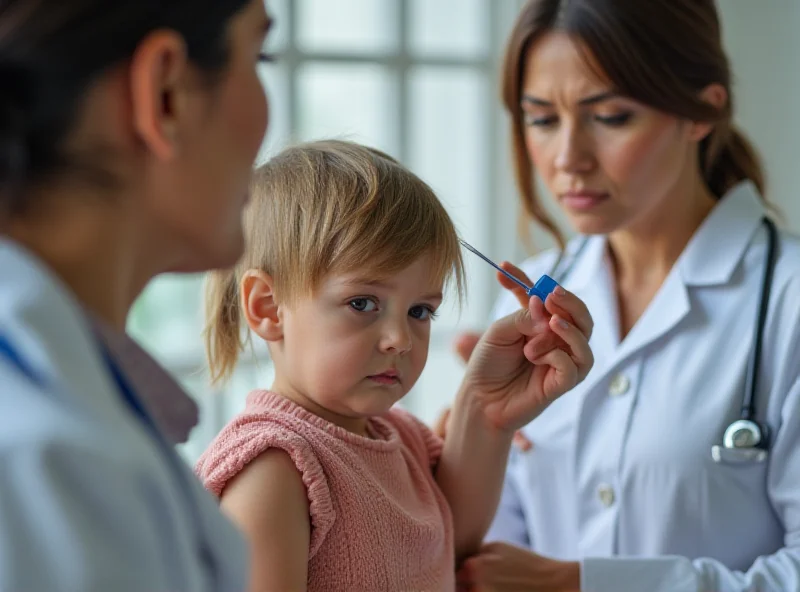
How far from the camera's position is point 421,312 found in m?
1.19

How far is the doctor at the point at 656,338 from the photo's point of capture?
149 cm

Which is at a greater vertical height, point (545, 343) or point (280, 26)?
point (280, 26)

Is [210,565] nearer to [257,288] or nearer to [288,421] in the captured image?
[288,421]

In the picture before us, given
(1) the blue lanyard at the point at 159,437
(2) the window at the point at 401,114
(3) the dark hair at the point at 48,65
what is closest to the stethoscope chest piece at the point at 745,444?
(1) the blue lanyard at the point at 159,437

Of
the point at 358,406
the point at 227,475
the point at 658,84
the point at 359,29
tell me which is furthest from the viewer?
the point at 359,29

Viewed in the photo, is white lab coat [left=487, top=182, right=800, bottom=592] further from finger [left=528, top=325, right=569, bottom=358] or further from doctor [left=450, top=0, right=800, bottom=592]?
finger [left=528, top=325, right=569, bottom=358]

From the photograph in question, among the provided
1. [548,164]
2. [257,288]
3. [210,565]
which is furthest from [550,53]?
[210,565]

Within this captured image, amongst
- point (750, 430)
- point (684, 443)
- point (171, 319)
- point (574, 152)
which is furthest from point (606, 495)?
Answer: point (171, 319)

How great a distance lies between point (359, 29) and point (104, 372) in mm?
2578

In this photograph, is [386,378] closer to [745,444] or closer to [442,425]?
[442,425]

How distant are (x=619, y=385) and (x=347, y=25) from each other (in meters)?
1.77

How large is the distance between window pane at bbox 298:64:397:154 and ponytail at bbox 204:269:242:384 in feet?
5.34

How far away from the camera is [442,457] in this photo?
4.50 feet

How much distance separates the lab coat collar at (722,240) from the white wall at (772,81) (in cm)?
166
